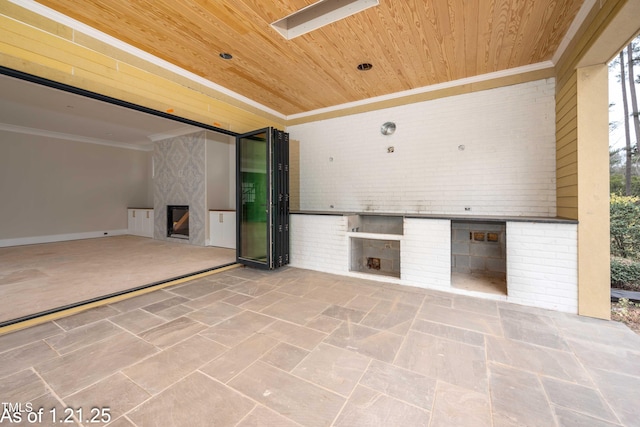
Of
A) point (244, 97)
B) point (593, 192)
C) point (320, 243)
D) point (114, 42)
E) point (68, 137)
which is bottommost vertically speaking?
point (320, 243)

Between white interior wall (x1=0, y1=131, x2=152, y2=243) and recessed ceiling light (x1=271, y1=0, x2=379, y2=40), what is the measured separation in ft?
28.0

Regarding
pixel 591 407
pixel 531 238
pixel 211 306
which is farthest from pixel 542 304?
pixel 211 306

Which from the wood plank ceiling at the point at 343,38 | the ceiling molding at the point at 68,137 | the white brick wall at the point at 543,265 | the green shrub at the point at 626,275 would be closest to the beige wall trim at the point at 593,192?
the white brick wall at the point at 543,265

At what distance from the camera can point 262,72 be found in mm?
3443

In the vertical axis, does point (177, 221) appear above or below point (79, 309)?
above

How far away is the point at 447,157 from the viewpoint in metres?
3.81

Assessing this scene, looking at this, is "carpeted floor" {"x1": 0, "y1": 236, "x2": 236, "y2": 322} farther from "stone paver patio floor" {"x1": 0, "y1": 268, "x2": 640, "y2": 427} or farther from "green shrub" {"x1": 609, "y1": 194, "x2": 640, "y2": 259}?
"green shrub" {"x1": 609, "y1": 194, "x2": 640, "y2": 259}

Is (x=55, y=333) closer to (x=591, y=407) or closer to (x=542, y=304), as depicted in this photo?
(x=591, y=407)

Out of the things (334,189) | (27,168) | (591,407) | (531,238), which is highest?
(27,168)

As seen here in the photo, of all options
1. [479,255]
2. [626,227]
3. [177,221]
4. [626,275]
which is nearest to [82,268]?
[177,221]

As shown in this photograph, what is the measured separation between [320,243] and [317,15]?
3.02 m

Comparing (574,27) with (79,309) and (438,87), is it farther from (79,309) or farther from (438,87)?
(79,309)

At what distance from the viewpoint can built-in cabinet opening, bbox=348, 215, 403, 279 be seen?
4055mm

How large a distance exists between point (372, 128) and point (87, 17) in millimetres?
3740
